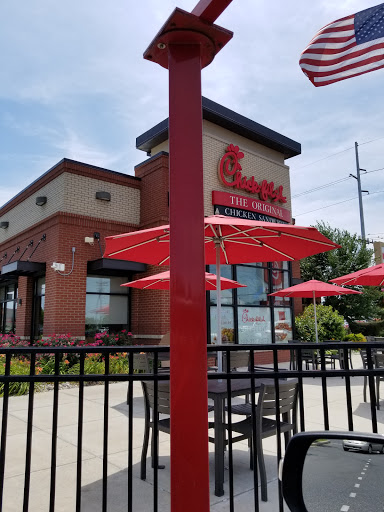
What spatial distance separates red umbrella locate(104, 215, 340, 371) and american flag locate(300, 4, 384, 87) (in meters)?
1.71

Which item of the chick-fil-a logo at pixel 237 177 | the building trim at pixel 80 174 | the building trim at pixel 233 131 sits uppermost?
the building trim at pixel 233 131

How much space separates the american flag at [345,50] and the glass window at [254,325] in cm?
1104

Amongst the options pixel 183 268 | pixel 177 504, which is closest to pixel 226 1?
pixel 183 268

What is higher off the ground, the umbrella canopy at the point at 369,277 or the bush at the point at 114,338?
the umbrella canopy at the point at 369,277

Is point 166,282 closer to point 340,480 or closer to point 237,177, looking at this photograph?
point 237,177

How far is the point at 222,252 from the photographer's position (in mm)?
7336

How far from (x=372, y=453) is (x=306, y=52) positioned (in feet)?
12.3

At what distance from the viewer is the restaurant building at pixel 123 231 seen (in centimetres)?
1247

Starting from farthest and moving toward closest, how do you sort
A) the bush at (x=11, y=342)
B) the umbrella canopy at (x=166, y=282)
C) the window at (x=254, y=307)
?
the window at (x=254, y=307)
the bush at (x=11, y=342)
the umbrella canopy at (x=166, y=282)

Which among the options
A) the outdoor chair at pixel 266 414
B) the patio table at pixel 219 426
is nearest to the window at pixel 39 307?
the patio table at pixel 219 426

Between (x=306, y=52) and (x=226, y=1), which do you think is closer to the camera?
(x=226, y=1)

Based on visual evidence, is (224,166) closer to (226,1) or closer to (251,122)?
(251,122)

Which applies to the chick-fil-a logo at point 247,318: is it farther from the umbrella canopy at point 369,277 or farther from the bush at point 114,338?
the umbrella canopy at point 369,277

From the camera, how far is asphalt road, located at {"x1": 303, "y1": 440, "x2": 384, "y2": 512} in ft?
3.62
